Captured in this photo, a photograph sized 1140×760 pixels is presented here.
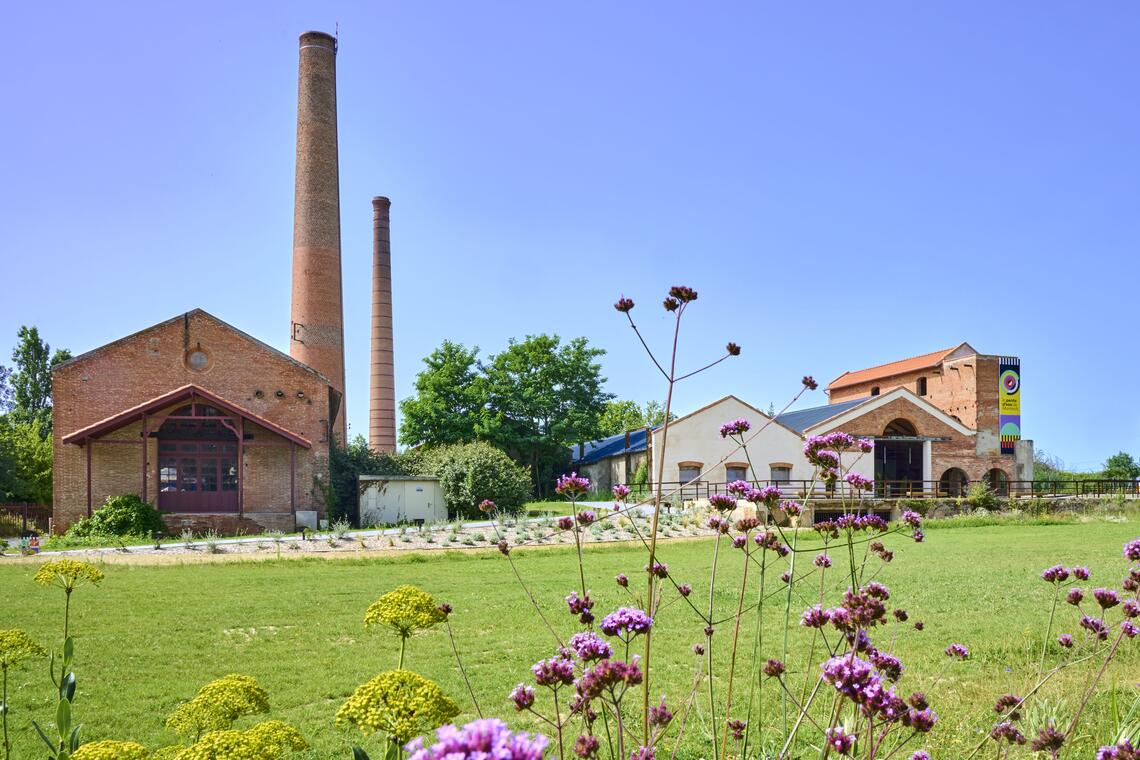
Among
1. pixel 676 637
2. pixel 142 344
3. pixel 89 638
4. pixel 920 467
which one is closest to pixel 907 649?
pixel 676 637

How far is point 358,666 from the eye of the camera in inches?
295

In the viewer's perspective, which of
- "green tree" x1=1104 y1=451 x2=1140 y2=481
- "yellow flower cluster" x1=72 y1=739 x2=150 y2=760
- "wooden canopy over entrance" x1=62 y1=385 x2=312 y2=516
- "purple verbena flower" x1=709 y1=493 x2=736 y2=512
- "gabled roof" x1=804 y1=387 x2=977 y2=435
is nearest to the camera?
"yellow flower cluster" x1=72 y1=739 x2=150 y2=760

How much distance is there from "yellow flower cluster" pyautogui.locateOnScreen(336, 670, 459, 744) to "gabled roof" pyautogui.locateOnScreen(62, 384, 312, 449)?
27018 mm

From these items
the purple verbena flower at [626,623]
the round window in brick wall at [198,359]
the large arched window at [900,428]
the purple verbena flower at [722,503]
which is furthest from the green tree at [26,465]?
the large arched window at [900,428]

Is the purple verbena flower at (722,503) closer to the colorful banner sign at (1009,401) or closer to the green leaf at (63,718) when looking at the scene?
the green leaf at (63,718)

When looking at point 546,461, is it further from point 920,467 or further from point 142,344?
point 142,344

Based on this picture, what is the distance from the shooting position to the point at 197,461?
92.0 ft

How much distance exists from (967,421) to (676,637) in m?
40.5

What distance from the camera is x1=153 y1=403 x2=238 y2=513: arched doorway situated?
27.5 m

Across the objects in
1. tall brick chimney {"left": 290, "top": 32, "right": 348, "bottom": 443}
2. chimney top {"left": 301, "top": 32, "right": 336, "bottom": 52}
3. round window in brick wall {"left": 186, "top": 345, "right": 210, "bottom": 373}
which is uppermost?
chimney top {"left": 301, "top": 32, "right": 336, "bottom": 52}

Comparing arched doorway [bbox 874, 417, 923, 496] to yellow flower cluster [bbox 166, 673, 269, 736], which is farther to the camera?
arched doorway [bbox 874, 417, 923, 496]

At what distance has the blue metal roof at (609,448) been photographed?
148 ft

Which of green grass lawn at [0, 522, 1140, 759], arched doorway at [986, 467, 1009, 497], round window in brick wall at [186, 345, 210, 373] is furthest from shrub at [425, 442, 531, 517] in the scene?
arched doorway at [986, 467, 1009, 497]

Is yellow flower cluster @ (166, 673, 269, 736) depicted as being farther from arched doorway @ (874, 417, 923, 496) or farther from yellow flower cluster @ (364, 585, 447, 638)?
arched doorway @ (874, 417, 923, 496)
